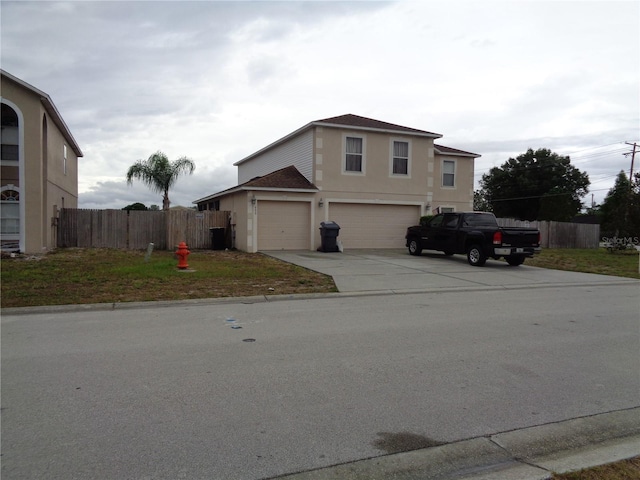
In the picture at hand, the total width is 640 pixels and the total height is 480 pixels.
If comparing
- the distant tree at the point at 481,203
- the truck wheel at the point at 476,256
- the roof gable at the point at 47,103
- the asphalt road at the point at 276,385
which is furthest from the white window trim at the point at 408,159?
the distant tree at the point at 481,203

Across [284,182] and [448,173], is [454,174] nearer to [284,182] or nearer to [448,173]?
[448,173]

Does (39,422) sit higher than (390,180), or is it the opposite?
(390,180)

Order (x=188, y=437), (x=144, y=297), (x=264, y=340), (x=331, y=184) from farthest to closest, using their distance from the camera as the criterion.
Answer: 1. (x=331, y=184)
2. (x=144, y=297)
3. (x=264, y=340)
4. (x=188, y=437)

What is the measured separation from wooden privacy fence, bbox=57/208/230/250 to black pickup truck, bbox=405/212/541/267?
910 centimetres

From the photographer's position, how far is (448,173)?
26.9 metres

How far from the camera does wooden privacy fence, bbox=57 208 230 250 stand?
20.9 m

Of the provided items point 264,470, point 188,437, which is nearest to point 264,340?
point 188,437

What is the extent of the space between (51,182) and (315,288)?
12974mm

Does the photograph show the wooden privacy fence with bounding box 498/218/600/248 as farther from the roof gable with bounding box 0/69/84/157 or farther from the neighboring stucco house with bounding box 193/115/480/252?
the roof gable with bounding box 0/69/84/157

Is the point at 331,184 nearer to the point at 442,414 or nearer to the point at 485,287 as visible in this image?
the point at 485,287

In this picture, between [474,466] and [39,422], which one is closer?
[474,466]

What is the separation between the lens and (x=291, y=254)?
19.4m

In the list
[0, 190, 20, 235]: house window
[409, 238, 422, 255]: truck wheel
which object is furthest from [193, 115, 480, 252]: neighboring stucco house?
[0, 190, 20, 235]: house window

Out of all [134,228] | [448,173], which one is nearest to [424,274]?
[134,228]
